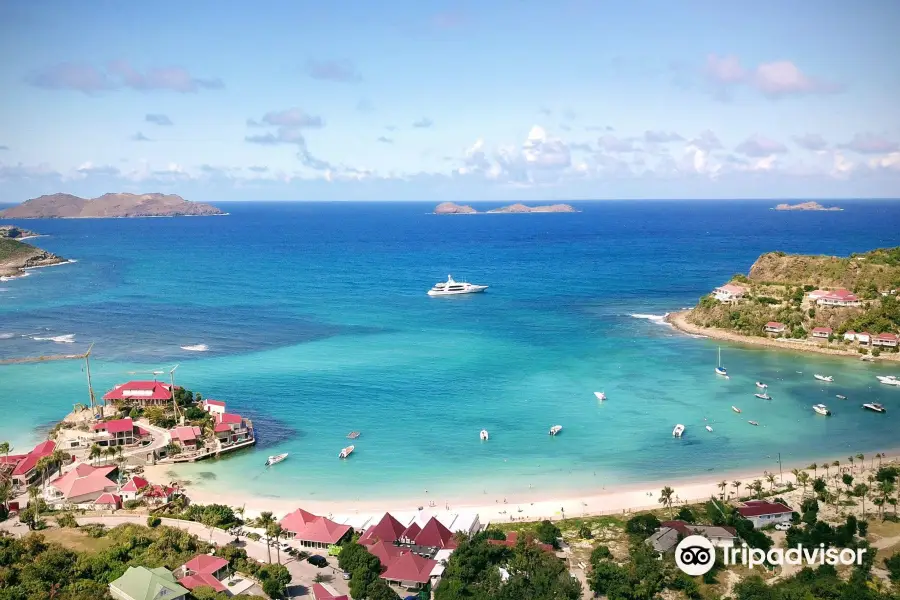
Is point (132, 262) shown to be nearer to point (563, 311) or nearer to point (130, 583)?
point (563, 311)

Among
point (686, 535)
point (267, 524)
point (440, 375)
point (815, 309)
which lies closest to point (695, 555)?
point (686, 535)

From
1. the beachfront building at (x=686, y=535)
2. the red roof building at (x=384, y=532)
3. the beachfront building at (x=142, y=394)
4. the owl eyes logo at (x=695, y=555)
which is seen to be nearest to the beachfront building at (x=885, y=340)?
the beachfront building at (x=686, y=535)

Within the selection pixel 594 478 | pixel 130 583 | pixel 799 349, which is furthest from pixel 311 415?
pixel 799 349

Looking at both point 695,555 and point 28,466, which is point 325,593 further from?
point 28,466

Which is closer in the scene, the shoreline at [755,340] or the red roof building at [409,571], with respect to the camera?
the red roof building at [409,571]

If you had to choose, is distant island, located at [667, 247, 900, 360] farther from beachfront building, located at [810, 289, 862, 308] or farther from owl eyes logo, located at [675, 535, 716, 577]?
owl eyes logo, located at [675, 535, 716, 577]

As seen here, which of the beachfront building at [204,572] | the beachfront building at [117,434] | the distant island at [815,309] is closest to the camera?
the beachfront building at [204,572]

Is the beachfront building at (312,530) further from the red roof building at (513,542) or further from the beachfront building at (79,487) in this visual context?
the beachfront building at (79,487)

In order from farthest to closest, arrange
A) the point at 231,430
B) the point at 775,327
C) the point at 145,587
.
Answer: the point at 775,327, the point at 231,430, the point at 145,587
